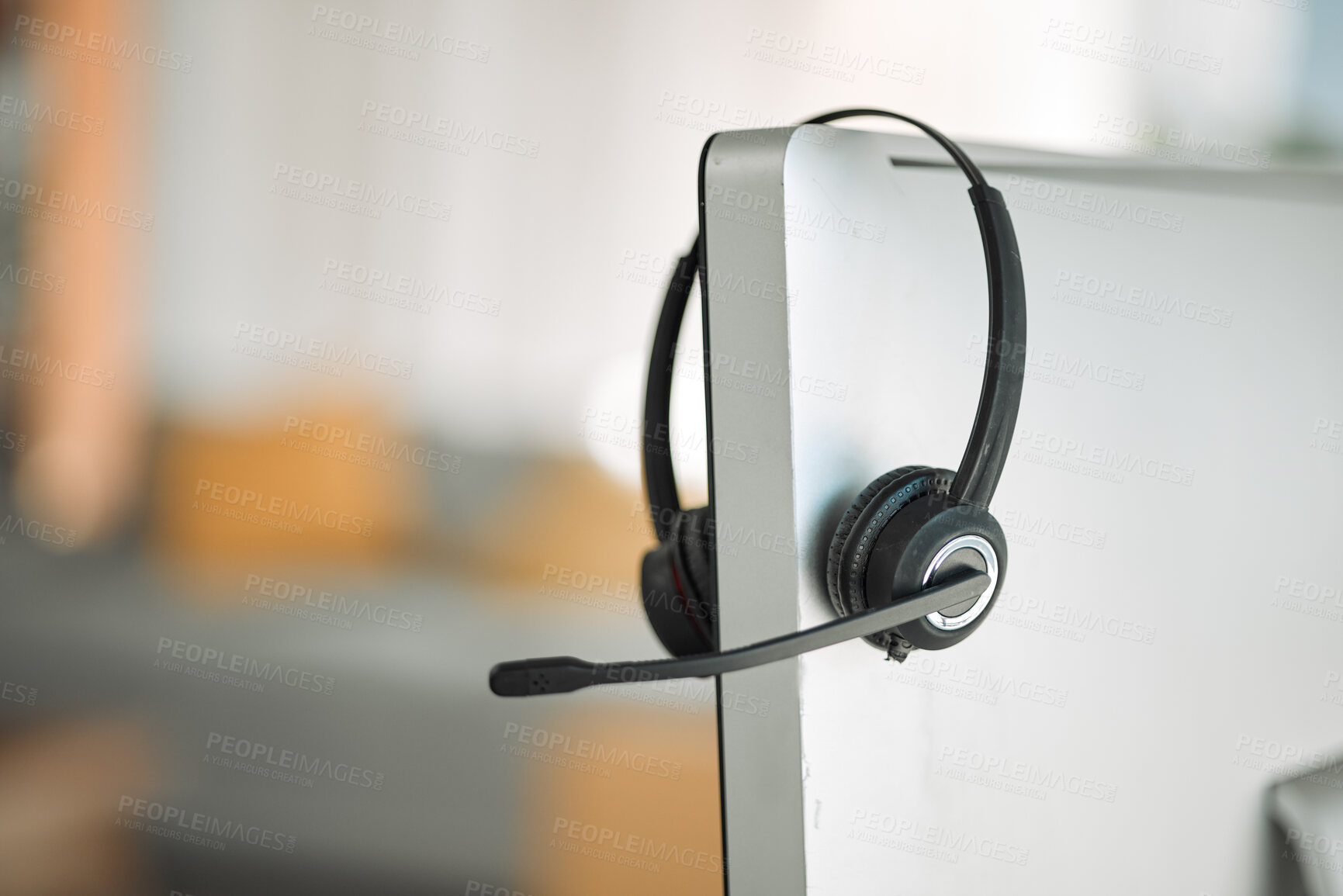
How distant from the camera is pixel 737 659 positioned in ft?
0.98

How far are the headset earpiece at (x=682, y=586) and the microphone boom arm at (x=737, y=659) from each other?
0.47 ft

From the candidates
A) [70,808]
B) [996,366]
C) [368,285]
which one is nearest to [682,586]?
[996,366]

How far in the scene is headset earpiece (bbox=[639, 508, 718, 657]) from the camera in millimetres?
481

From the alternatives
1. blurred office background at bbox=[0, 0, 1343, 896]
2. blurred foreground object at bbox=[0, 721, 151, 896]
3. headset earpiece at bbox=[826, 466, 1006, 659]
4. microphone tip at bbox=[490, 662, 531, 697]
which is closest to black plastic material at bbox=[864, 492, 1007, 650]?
headset earpiece at bbox=[826, 466, 1006, 659]

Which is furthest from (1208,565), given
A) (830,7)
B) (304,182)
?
(304,182)

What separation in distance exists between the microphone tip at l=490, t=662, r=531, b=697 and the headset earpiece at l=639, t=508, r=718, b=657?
0.15 metres

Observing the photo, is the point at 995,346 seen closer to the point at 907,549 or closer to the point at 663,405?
the point at 907,549

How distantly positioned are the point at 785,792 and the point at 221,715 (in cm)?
249

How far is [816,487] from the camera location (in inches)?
13.2

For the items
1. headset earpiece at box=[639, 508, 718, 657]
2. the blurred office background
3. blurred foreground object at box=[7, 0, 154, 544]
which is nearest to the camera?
headset earpiece at box=[639, 508, 718, 657]

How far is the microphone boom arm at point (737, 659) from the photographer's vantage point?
0.30 metres

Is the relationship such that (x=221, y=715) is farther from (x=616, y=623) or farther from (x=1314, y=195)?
(x=1314, y=195)

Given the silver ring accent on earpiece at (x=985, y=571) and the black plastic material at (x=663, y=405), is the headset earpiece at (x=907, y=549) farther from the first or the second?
the black plastic material at (x=663, y=405)

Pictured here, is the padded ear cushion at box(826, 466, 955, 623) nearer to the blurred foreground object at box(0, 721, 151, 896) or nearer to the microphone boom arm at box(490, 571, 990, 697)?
the microphone boom arm at box(490, 571, 990, 697)
